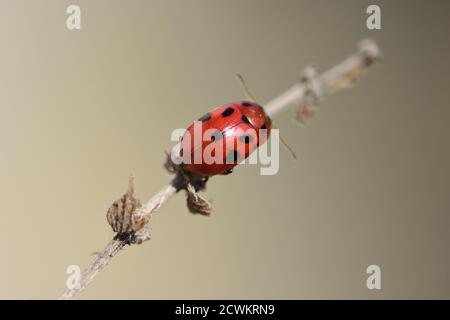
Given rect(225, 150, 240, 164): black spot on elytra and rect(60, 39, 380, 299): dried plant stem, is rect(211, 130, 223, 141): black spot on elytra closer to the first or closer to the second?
rect(225, 150, 240, 164): black spot on elytra

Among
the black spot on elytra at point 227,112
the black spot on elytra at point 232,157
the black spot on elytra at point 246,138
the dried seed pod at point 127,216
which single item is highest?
the black spot on elytra at point 227,112

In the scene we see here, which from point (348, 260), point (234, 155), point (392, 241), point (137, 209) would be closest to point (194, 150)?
point (234, 155)

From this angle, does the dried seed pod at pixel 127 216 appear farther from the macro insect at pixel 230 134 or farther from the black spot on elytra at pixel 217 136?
the black spot on elytra at pixel 217 136

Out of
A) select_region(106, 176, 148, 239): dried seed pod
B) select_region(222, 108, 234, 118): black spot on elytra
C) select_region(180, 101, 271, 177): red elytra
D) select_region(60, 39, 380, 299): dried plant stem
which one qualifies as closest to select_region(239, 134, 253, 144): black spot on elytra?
select_region(180, 101, 271, 177): red elytra

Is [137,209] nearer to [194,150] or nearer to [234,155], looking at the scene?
[194,150]

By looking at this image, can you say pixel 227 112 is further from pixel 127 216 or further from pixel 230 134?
pixel 127 216

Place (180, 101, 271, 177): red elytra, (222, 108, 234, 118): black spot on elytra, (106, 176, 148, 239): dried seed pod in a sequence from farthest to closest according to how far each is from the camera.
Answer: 1. (222, 108, 234, 118): black spot on elytra
2. (180, 101, 271, 177): red elytra
3. (106, 176, 148, 239): dried seed pod

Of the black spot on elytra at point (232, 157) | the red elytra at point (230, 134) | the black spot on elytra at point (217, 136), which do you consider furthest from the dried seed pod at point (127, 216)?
the black spot on elytra at point (217, 136)
